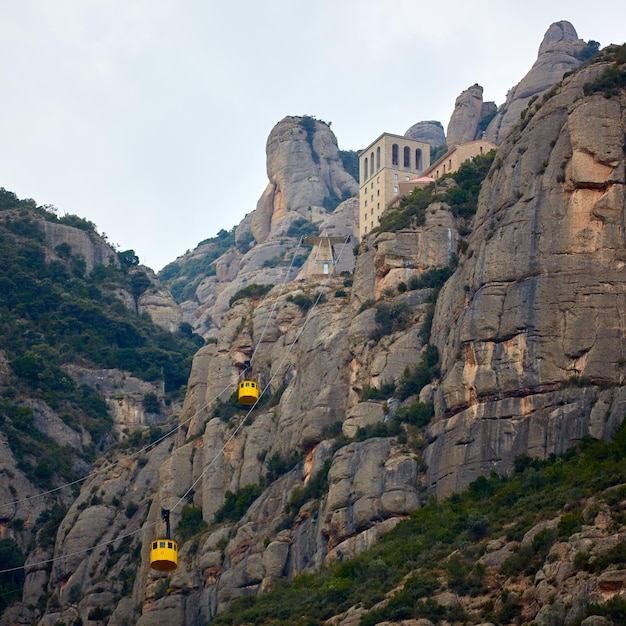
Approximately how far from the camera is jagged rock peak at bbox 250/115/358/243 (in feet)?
616

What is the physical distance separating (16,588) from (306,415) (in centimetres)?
3006

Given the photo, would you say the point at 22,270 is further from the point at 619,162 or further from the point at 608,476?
the point at 608,476

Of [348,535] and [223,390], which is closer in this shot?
[348,535]

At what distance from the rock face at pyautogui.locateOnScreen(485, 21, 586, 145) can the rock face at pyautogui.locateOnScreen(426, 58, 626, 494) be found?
63.3 meters

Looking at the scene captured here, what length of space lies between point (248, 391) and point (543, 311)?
24.4m

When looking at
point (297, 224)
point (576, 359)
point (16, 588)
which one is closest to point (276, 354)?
point (16, 588)

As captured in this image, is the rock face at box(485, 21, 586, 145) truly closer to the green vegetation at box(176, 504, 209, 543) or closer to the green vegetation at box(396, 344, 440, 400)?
the green vegetation at box(176, 504, 209, 543)

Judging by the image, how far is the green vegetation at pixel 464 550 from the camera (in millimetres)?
59625

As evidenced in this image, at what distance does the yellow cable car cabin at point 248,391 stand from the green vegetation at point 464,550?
17614mm

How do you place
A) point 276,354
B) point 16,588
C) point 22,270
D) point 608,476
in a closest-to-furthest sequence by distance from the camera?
point 608,476 → point 276,354 → point 16,588 → point 22,270

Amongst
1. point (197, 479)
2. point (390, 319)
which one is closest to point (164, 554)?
point (197, 479)

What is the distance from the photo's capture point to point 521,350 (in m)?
72.6

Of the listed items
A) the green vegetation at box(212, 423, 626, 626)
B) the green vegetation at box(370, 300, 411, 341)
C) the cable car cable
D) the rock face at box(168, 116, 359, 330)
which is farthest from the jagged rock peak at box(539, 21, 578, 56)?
the green vegetation at box(212, 423, 626, 626)

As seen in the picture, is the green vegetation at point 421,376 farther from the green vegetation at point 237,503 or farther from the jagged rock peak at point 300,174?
the jagged rock peak at point 300,174
